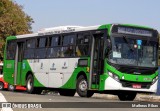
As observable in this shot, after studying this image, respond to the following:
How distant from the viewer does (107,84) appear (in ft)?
68.7

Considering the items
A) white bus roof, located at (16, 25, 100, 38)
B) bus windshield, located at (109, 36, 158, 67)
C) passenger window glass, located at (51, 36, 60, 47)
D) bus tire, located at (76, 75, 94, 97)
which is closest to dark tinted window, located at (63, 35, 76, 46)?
white bus roof, located at (16, 25, 100, 38)

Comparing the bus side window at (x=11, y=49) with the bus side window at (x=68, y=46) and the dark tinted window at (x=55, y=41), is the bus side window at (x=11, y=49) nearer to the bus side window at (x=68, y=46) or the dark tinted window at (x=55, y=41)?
the dark tinted window at (x=55, y=41)

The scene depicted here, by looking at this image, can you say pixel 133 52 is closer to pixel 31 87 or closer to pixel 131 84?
pixel 131 84

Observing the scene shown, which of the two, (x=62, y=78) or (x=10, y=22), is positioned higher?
(x=10, y=22)

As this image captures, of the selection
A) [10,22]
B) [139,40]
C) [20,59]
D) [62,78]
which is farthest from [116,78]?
[10,22]

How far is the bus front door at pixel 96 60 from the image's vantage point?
21.6 metres

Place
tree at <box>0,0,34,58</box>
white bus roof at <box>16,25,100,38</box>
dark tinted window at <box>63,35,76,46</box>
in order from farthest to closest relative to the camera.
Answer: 1. tree at <box>0,0,34,58</box>
2. dark tinted window at <box>63,35,76,46</box>
3. white bus roof at <box>16,25,100,38</box>

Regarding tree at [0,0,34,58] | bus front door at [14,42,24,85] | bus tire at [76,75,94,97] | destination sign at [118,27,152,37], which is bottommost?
bus tire at [76,75,94,97]

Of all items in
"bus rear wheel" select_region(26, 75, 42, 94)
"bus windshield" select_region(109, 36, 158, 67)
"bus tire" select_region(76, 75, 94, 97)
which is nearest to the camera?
"bus windshield" select_region(109, 36, 158, 67)

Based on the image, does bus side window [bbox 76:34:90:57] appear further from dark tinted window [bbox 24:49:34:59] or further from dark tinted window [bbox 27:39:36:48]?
dark tinted window [bbox 24:49:34:59]

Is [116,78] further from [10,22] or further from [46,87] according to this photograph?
[10,22]

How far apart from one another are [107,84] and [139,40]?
2.36 meters

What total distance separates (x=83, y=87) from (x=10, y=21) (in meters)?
32.7

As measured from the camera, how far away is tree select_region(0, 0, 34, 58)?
53031 mm
